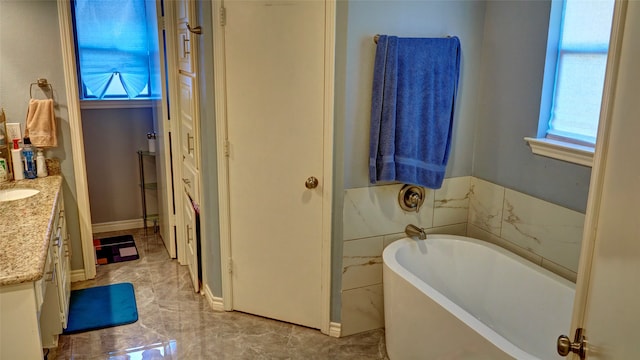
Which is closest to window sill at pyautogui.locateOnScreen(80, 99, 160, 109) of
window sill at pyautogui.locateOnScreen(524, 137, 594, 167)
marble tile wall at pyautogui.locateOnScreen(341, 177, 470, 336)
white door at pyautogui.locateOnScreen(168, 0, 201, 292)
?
white door at pyautogui.locateOnScreen(168, 0, 201, 292)

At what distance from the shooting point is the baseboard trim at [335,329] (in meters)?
2.99

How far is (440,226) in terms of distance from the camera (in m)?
3.14

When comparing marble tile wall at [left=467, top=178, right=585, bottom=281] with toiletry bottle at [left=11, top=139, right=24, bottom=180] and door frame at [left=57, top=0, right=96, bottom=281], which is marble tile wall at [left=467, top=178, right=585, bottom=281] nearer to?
door frame at [left=57, top=0, right=96, bottom=281]

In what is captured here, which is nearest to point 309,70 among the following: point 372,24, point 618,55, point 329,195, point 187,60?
point 372,24

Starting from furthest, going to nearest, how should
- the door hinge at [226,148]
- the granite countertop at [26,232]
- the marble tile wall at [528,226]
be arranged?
the door hinge at [226,148], the marble tile wall at [528,226], the granite countertop at [26,232]

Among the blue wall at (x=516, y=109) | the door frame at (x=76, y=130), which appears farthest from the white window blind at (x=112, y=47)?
the blue wall at (x=516, y=109)

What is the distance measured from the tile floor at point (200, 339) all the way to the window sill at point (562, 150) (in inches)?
53.1

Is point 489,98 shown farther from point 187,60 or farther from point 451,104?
point 187,60

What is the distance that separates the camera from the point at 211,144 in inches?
118

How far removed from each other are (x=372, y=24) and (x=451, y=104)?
0.61m

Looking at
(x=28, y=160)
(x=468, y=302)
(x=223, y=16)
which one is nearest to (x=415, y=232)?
(x=468, y=302)

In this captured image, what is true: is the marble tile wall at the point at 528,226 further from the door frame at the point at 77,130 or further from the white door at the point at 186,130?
the door frame at the point at 77,130

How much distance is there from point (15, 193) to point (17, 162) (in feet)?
0.89

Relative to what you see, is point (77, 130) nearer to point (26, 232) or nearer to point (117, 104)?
point (117, 104)
